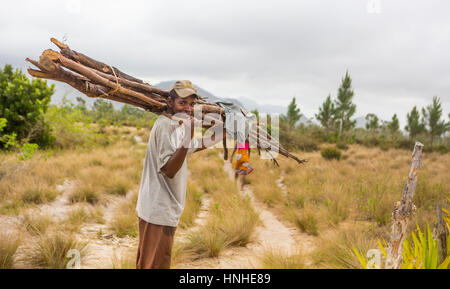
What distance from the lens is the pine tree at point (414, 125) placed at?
28548 millimetres

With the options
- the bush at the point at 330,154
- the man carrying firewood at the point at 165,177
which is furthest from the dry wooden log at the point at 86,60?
the bush at the point at 330,154

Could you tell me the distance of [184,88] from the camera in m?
2.00

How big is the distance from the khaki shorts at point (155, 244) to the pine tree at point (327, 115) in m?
34.7

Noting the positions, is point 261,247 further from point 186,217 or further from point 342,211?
point 342,211

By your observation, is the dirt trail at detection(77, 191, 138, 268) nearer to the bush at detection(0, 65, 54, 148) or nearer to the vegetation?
the vegetation

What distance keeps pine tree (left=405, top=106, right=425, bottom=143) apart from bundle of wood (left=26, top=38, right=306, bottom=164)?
31.9 meters

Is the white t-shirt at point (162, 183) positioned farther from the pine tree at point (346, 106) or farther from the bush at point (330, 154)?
the pine tree at point (346, 106)

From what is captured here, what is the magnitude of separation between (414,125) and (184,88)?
110 feet

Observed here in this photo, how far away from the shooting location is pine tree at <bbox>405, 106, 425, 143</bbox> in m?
28.5

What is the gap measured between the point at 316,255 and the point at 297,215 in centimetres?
152

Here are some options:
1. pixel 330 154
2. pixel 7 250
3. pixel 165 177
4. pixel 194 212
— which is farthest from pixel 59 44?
pixel 330 154

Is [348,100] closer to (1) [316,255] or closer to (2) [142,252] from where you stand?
(1) [316,255]

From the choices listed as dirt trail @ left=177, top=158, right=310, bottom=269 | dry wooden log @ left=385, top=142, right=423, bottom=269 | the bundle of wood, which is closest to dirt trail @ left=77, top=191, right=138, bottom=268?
dirt trail @ left=177, top=158, right=310, bottom=269
